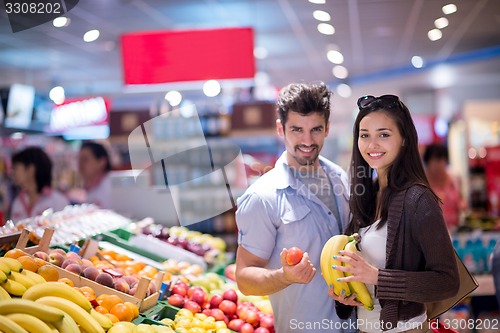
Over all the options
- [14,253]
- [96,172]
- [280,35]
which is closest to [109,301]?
[14,253]

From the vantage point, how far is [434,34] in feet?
30.9

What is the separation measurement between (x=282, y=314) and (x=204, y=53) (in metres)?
3.14

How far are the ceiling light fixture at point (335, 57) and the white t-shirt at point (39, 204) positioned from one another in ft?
24.6

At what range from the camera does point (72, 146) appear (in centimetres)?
1692

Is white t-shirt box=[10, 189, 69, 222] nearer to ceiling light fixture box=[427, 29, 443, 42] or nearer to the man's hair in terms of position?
the man's hair

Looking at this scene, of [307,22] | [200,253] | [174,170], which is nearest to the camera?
[200,253]

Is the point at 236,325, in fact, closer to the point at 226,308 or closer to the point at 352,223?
the point at 226,308

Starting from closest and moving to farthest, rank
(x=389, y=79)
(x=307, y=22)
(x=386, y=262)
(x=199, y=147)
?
(x=386, y=262)
(x=199, y=147)
(x=307, y=22)
(x=389, y=79)

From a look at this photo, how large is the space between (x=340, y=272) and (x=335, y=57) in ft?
35.4

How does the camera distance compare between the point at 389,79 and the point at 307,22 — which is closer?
the point at 307,22

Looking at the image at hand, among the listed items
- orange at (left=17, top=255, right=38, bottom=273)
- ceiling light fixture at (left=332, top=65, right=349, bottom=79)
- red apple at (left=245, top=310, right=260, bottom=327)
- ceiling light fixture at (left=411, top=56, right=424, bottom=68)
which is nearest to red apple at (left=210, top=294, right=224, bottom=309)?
red apple at (left=245, top=310, right=260, bottom=327)

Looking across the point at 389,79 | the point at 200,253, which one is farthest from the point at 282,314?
the point at 389,79

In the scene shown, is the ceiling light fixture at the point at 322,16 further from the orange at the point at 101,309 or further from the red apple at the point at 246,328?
the orange at the point at 101,309

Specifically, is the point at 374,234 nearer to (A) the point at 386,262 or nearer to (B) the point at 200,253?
(A) the point at 386,262
